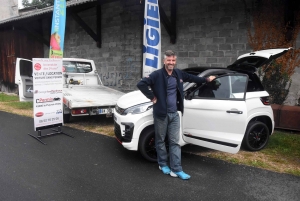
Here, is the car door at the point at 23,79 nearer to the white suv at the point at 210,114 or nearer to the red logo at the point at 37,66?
the red logo at the point at 37,66

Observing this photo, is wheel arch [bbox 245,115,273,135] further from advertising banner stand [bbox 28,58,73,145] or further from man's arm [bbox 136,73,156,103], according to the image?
advertising banner stand [bbox 28,58,73,145]

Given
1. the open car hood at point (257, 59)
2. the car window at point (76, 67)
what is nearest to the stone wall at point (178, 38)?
the car window at point (76, 67)

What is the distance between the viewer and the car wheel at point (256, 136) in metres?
5.09

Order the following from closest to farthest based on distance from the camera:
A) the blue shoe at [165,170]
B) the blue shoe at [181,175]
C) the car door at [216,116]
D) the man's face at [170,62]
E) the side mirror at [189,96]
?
the man's face at [170,62]
the blue shoe at [181,175]
the blue shoe at [165,170]
the car door at [216,116]
the side mirror at [189,96]

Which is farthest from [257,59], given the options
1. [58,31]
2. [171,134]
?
[58,31]

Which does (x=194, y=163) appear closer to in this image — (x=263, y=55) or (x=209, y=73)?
(x=209, y=73)

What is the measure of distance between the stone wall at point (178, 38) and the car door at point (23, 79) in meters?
3.34

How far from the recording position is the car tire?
177 inches

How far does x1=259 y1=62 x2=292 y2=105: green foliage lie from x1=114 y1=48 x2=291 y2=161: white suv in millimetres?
2512

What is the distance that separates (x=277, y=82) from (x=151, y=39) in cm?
359

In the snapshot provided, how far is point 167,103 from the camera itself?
4.01m

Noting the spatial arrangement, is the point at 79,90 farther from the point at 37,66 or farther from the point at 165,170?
the point at 165,170

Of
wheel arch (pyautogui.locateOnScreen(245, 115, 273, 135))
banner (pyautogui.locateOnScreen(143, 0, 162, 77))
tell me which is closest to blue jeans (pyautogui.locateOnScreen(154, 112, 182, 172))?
wheel arch (pyautogui.locateOnScreen(245, 115, 273, 135))

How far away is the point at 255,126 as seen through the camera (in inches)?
201
